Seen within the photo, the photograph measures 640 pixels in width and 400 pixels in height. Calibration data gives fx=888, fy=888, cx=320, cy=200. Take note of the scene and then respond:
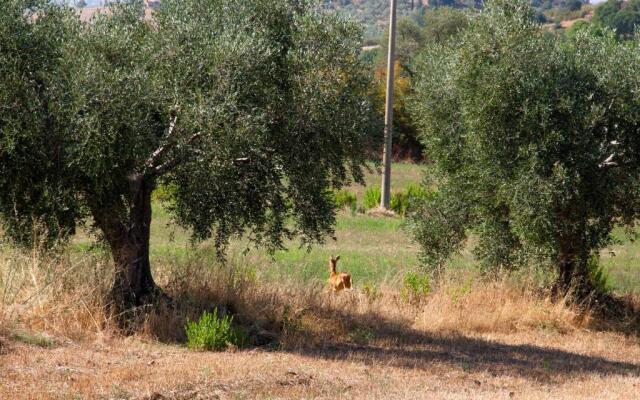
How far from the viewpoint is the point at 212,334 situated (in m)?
11.3

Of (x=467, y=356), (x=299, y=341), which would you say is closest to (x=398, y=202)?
(x=467, y=356)

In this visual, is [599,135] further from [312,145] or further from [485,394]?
[485,394]

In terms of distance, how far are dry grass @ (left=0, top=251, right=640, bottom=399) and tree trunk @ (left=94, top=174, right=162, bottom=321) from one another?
29 centimetres

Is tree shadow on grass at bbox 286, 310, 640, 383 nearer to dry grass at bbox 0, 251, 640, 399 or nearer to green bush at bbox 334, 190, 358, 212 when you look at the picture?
dry grass at bbox 0, 251, 640, 399

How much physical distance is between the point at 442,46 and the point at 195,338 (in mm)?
9446

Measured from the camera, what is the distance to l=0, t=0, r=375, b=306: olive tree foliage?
412 inches

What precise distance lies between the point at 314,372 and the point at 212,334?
Result: 1.53 meters

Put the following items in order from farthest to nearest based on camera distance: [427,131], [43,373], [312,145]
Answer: [427,131]
[312,145]
[43,373]

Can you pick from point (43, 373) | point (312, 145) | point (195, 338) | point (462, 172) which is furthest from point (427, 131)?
point (43, 373)

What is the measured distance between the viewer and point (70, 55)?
1072 centimetres

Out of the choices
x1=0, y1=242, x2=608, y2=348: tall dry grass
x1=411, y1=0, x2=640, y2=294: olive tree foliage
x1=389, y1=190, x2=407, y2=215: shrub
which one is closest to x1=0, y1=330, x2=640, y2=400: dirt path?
x1=0, y1=242, x2=608, y2=348: tall dry grass

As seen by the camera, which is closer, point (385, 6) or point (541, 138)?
point (541, 138)

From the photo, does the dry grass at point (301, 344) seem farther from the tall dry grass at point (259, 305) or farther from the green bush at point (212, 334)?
the green bush at point (212, 334)

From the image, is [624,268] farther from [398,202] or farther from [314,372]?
[314,372]
